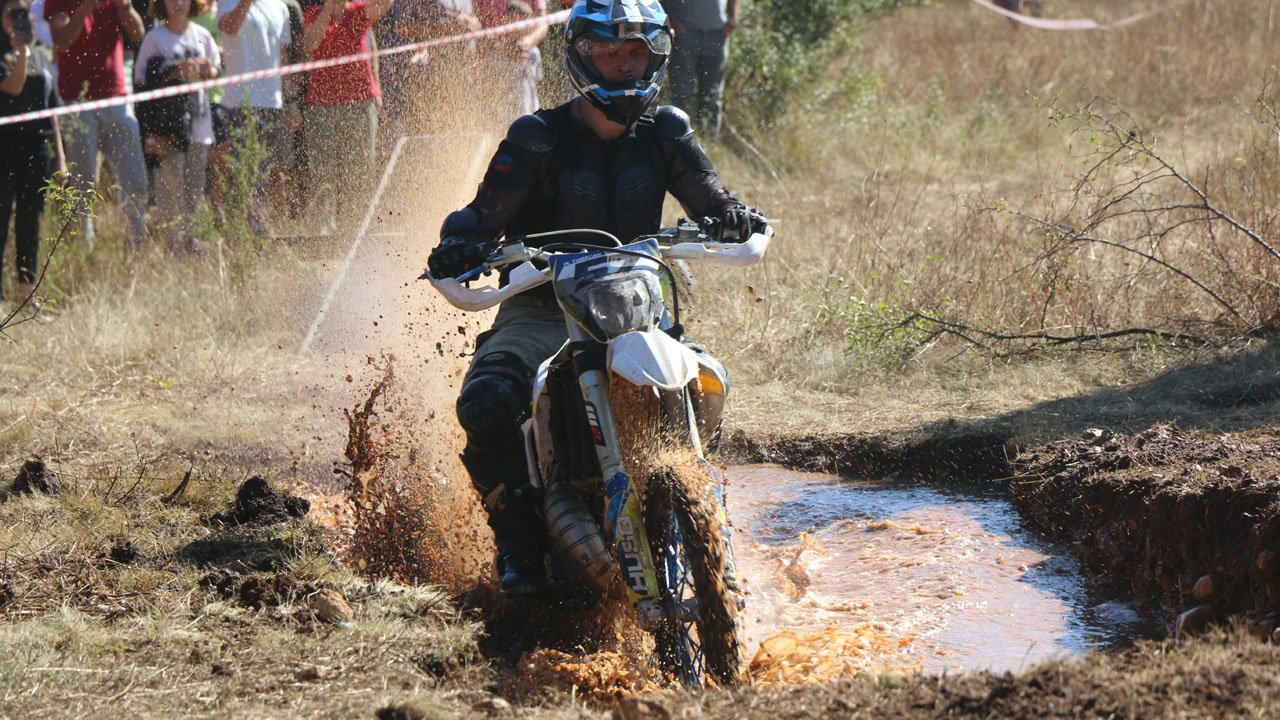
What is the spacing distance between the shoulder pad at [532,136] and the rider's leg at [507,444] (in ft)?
2.18

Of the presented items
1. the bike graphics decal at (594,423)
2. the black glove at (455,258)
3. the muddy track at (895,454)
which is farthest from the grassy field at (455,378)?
the black glove at (455,258)

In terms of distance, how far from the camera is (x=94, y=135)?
1024 cm

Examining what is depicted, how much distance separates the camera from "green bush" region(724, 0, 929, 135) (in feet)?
44.9

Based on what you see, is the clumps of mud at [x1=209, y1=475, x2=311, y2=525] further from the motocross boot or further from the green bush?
the green bush

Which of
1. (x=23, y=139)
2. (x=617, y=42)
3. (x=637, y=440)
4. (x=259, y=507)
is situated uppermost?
(x=617, y=42)

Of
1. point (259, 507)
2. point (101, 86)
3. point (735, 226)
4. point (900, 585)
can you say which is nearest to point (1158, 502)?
point (900, 585)

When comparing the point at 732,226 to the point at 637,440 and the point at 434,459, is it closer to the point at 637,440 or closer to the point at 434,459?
the point at 637,440

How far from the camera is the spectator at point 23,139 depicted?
9.48m

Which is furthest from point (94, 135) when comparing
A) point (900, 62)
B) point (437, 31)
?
point (900, 62)

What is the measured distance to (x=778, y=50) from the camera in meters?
14.1

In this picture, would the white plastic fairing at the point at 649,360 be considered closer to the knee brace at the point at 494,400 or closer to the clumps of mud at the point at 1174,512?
the knee brace at the point at 494,400

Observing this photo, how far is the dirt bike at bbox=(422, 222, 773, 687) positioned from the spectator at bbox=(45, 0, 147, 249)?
654 cm

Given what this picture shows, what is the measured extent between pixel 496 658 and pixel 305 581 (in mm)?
983

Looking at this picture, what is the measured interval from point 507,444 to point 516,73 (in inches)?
195
